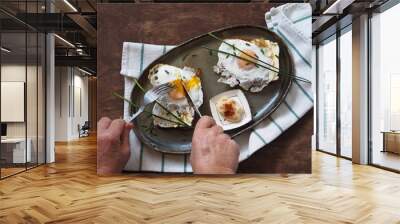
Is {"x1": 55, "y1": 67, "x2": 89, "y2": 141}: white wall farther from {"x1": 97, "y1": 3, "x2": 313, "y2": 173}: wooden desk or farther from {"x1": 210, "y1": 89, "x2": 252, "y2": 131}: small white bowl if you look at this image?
{"x1": 210, "y1": 89, "x2": 252, "y2": 131}: small white bowl

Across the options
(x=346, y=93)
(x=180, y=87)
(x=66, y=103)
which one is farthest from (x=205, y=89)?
(x=66, y=103)

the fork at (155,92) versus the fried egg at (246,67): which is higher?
the fried egg at (246,67)

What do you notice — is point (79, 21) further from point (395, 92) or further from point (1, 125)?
point (395, 92)

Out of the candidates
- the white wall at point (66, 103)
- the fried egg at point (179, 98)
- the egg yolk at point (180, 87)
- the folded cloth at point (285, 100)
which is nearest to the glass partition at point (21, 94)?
the folded cloth at point (285, 100)

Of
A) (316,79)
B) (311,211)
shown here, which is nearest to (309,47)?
(311,211)

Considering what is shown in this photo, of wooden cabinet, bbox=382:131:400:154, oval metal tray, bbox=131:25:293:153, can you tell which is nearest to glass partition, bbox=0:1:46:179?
oval metal tray, bbox=131:25:293:153

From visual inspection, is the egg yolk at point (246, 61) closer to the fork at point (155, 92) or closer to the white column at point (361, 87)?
the fork at point (155, 92)
